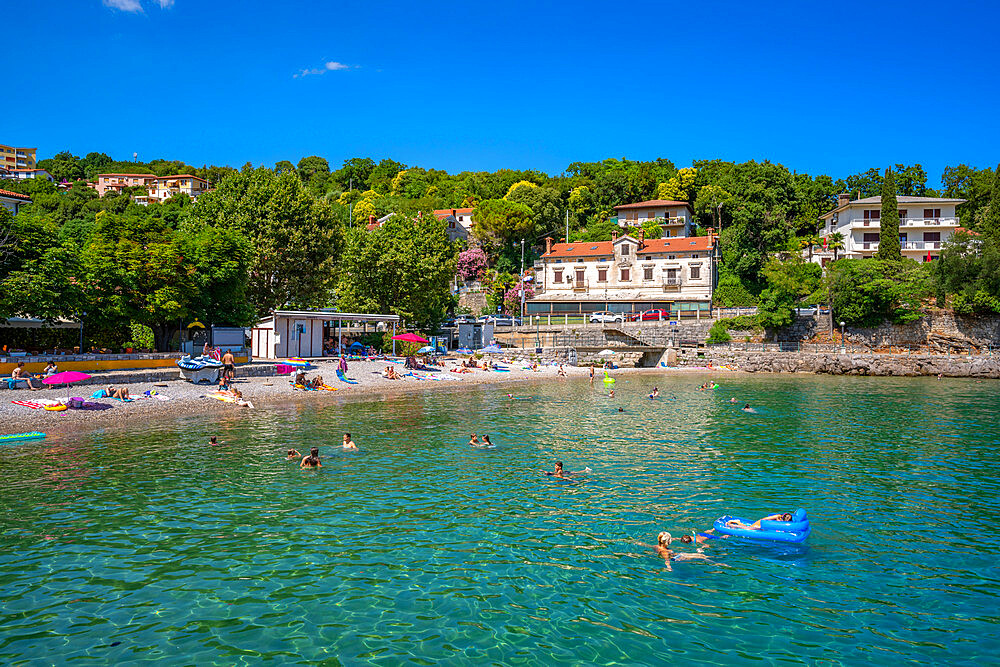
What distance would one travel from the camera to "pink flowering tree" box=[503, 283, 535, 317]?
245 ft

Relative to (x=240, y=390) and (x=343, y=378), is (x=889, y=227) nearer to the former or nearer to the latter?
(x=343, y=378)

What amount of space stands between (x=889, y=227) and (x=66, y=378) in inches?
2838

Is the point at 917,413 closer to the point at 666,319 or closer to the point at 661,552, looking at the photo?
the point at 661,552

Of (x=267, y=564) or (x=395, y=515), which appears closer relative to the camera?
(x=267, y=564)

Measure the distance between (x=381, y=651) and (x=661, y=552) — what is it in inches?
235

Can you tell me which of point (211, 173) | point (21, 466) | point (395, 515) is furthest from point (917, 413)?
point (211, 173)

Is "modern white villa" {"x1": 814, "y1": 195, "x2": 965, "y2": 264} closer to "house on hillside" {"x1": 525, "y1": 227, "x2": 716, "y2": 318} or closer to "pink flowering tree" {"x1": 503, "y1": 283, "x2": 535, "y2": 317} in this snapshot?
"house on hillside" {"x1": 525, "y1": 227, "x2": 716, "y2": 318}

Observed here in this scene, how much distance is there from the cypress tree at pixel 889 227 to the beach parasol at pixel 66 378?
226ft

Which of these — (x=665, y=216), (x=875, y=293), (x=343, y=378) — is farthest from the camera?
(x=665, y=216)

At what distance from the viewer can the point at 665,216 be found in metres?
83.9

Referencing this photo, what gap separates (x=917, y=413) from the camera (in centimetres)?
3164

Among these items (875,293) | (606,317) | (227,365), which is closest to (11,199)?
(227,365)

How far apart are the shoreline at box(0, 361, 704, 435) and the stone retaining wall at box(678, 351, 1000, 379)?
14.8m

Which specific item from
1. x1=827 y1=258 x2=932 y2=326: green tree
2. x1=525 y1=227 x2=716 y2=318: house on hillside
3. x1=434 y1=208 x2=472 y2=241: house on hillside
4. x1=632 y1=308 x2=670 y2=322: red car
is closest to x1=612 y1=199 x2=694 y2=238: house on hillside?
x1=525 y1=227 x2=716 y2=318: house on hillside
